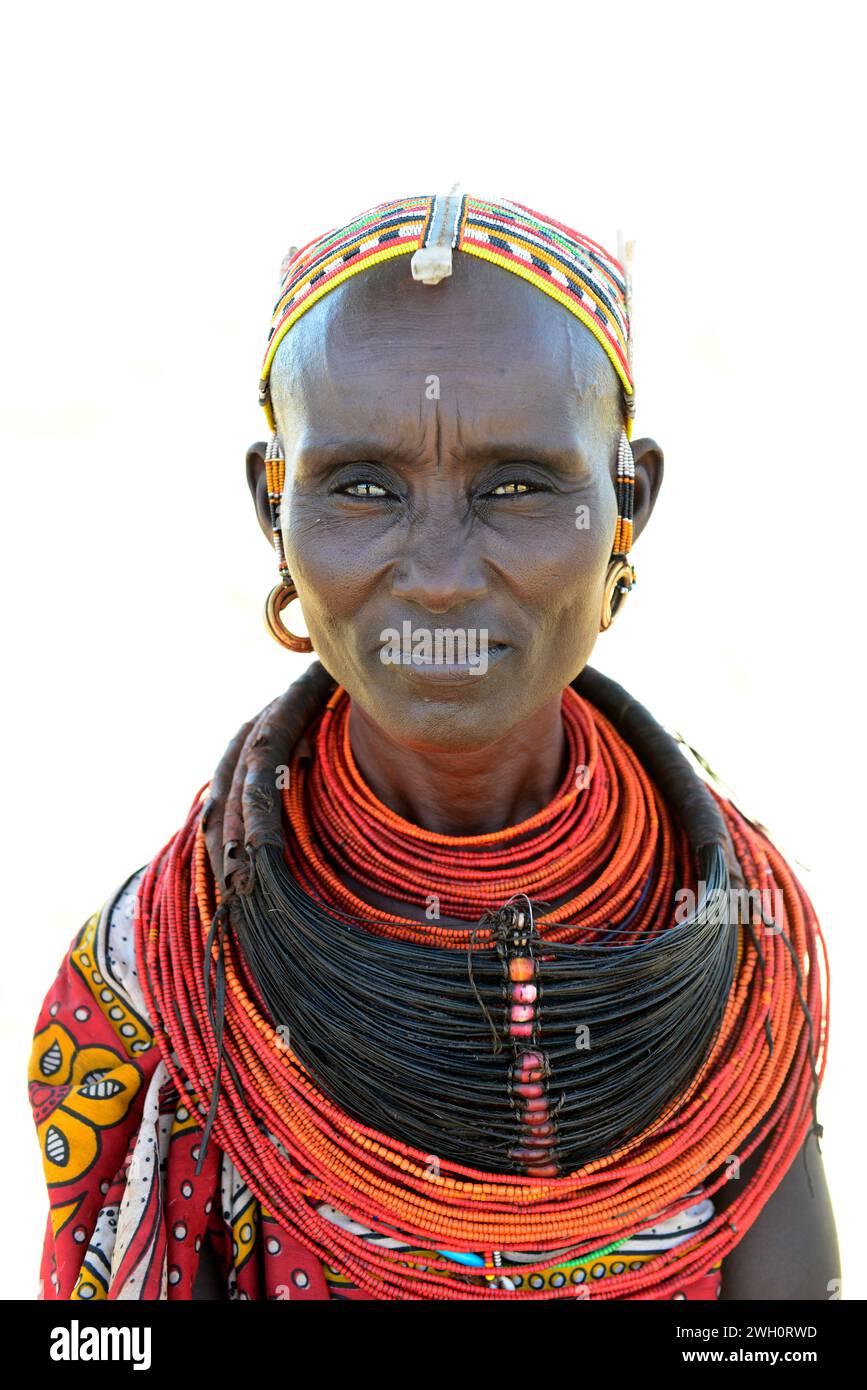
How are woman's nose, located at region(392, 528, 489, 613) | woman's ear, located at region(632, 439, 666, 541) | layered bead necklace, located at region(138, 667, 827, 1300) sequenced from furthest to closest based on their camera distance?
woman's ear, located at region(632, 439, 666, 541), layered bead necklace, located at region(138, 667, 827, 1300), woman's nose, located at region(392, 528, 489, 613)

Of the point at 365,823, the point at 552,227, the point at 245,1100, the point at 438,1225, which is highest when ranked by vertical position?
the point at 552,227

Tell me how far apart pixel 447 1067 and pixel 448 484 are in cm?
84

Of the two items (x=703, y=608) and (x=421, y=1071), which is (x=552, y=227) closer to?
(x=421, y=1071)

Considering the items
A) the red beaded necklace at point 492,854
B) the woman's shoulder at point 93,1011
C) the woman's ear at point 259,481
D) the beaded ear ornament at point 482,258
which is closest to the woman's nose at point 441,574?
the beaded ear ornament at point 482,258

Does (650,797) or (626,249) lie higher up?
(626,249)

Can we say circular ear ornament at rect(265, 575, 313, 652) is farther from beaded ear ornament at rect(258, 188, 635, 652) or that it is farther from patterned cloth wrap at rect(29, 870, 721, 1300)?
patterned cloth wrap at rect(29, 870, 721, 1300)

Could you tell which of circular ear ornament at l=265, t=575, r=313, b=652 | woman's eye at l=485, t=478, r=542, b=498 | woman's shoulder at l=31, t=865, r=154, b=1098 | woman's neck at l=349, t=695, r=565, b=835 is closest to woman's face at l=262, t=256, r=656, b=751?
woman's eye at l=485, t=478, r=542, b=498

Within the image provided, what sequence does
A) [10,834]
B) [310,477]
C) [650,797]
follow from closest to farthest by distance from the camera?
[310,477] → [650,797] → [10,834]

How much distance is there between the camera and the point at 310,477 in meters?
2.00

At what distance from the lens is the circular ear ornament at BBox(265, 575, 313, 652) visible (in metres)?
2.21

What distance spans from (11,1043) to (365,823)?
3019 millimetres

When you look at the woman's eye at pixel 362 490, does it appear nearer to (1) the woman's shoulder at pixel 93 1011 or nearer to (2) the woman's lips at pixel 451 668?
(2) the woman's lips at pixel 451 668

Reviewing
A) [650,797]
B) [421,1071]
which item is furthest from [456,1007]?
[650,797]

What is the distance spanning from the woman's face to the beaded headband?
28mm
